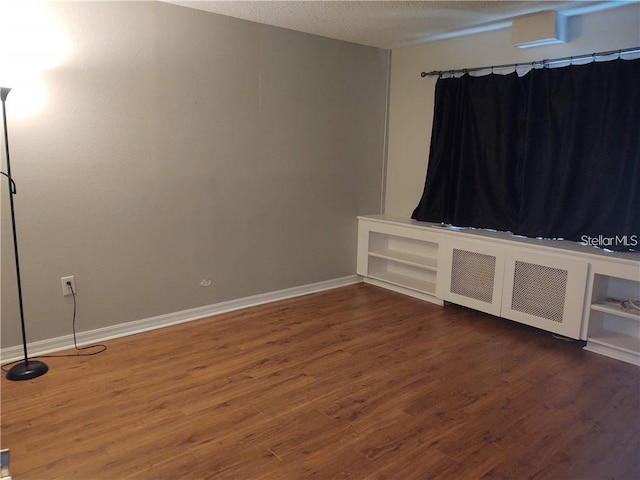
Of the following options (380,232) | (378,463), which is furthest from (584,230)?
(378,463)

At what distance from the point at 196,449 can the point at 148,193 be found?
1.92 m

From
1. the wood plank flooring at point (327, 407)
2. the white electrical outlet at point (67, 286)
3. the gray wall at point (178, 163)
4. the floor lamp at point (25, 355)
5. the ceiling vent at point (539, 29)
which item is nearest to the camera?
the wood plank flooring at point (327, 407)

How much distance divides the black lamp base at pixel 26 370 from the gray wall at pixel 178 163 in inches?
9.0

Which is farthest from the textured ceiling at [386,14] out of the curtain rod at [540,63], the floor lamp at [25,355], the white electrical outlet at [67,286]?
the white electrical outlet at [67,286]

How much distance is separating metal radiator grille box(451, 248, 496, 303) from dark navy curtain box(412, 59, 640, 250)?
35cm

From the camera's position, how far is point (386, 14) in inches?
139

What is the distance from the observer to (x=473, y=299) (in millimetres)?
3902

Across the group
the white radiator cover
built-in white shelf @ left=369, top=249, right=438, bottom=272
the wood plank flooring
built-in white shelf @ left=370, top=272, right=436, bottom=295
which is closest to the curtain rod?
the white radiator cover

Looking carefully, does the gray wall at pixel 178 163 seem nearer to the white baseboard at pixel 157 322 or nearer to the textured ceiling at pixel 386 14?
the white baseboard at pixel 157 322

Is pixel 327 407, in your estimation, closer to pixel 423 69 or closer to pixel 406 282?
pixel 406 282

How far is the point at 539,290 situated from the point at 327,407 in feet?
6.27

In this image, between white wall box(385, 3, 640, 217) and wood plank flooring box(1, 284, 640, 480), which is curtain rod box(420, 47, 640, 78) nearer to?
white wall box(385, 3, 640, 217)

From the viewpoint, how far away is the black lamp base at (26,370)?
2748 millimetres

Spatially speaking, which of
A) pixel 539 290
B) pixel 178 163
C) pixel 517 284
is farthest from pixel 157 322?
pixel 539 290
